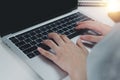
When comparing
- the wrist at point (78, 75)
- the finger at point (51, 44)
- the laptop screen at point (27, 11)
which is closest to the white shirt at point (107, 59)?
the wrist at point (78, 75)

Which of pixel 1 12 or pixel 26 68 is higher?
pixel 1 12

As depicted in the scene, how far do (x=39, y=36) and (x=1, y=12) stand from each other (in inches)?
5.7

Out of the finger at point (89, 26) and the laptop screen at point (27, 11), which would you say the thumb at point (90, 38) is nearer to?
the finger at point (89, 26)

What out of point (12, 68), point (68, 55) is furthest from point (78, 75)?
point (12, 68)

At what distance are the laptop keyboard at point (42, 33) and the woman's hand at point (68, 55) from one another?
0.03 m

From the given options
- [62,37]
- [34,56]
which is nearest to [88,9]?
[62,37]

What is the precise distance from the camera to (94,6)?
3.19ft

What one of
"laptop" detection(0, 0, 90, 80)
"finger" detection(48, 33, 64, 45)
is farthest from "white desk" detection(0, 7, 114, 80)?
"finger" detection(48, 33, 64, 45)

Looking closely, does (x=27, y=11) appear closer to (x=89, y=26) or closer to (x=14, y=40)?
(x=14, y=40)

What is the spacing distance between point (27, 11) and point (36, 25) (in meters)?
0.07

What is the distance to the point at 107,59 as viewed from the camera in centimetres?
46

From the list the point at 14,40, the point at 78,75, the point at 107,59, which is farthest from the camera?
the point at 14,40

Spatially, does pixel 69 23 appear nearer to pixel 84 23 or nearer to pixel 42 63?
pixel 84 23

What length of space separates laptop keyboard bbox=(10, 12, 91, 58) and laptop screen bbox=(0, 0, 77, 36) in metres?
0.03
